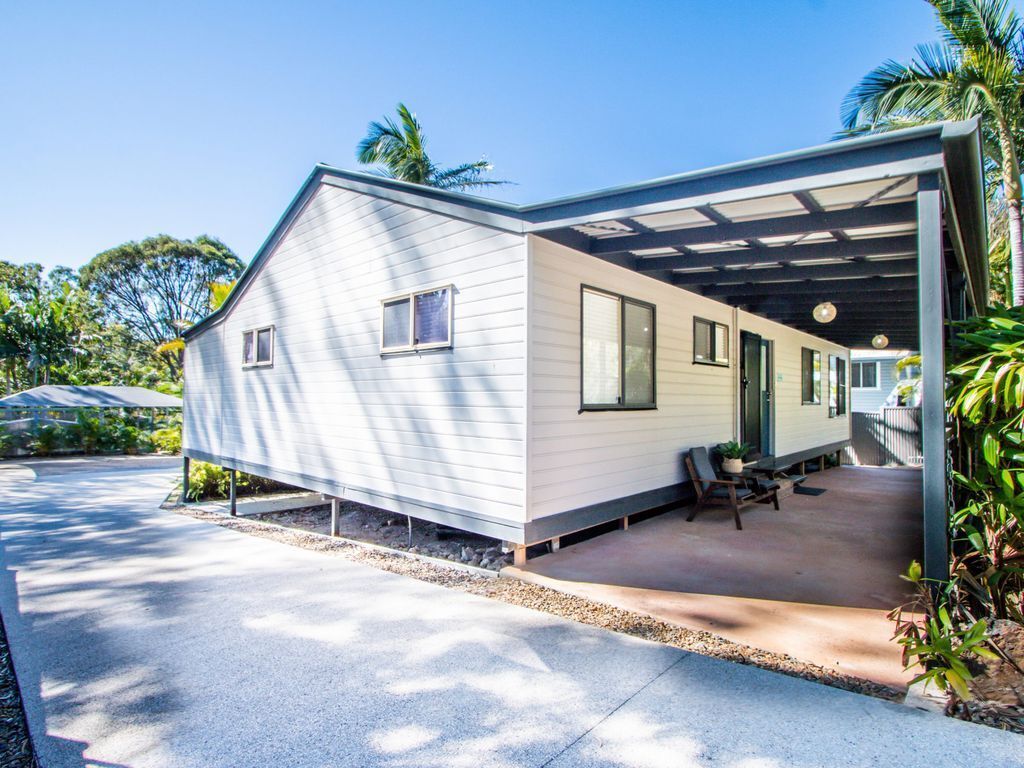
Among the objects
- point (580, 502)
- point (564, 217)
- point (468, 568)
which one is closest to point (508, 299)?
point (564, 217)

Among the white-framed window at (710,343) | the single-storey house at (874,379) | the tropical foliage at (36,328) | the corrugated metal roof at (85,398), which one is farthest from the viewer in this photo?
the tropical foliage at (36,328)

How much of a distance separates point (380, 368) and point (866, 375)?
805 inches

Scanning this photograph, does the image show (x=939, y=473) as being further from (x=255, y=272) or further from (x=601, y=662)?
(x=255, y=272)

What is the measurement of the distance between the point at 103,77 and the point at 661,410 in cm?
1100

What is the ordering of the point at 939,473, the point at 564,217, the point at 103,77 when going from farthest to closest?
the point at 103,77 < the point at 564,217 < the point at 939,473

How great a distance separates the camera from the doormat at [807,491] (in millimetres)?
8653

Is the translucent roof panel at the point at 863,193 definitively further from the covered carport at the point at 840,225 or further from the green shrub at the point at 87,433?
the green shrub at the point at 87,433

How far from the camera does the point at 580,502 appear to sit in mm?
5395

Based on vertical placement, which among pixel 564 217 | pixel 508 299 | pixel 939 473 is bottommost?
pixel 939 473

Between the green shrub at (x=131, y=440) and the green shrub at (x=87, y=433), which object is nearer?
the green shrub at (x=87, y=433)

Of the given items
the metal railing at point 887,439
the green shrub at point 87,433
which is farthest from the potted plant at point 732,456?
the green shrub at point 87,433

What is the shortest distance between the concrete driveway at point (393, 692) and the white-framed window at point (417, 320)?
7.67 ft

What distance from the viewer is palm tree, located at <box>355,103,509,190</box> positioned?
50.2 ft

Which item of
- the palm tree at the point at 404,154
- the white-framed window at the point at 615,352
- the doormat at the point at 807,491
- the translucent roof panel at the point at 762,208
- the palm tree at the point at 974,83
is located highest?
the palm tree at the point at 404,154
